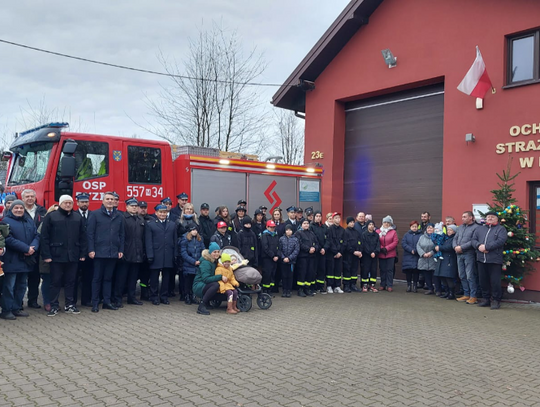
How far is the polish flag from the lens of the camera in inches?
427

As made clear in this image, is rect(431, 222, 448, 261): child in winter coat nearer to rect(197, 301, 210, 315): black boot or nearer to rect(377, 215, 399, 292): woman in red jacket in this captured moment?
rect(377, 215, 399, 292): woman in red jacket

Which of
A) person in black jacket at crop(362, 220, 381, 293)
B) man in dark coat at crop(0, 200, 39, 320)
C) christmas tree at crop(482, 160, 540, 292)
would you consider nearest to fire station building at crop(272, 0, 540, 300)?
christmas tree at crop(482, 160, 540, 292)

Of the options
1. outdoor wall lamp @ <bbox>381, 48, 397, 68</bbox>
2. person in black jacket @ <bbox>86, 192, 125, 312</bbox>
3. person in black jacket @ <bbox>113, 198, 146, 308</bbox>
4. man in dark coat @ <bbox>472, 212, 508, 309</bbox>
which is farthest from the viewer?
outdoor wall lamp @ <bbox>381, 48, 397, 68</bbox>

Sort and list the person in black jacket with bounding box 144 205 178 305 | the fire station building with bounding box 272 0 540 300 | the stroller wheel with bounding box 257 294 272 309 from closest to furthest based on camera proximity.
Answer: the stroller wheel with bounding box 257 294 272 309
the person in black jacket with bounding box 144 205 178 305
the fire station building with bounding box 272 0 540 300

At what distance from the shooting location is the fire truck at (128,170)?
29.8 ft

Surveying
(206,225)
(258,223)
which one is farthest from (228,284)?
(258,223)

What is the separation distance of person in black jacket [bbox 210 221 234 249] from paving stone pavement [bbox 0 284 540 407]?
4.38ft

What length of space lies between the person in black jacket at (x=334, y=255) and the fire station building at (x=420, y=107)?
9.77ft

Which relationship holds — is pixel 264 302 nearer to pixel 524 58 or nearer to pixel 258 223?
pixel 258 223

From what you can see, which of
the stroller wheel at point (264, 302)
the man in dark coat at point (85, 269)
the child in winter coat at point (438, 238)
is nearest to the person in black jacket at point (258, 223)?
the stroller wheel at point (264, 302)

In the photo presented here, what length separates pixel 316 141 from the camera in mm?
15422

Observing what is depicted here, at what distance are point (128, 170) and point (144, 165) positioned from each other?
15.0 inches

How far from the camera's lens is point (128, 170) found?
9844 mm

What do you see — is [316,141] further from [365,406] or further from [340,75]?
[365,406]
